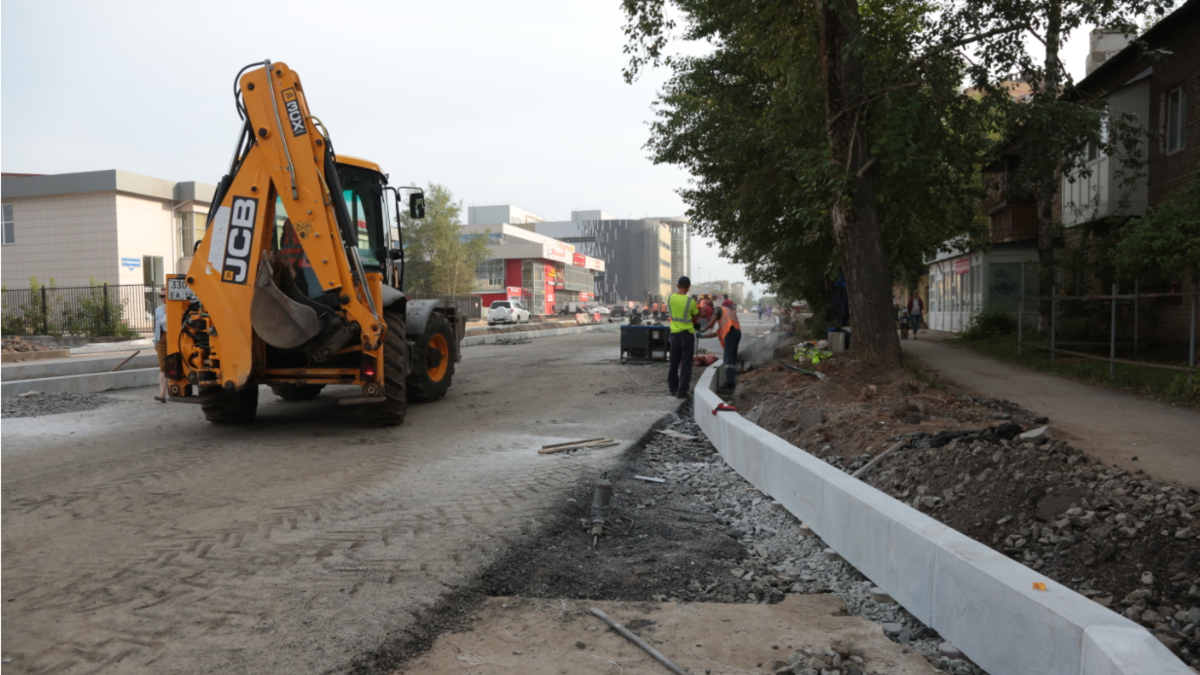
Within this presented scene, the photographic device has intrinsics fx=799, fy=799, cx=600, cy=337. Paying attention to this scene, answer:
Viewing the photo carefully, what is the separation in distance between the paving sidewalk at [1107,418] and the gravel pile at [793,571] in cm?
285

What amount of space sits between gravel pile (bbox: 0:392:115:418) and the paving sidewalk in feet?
40.9

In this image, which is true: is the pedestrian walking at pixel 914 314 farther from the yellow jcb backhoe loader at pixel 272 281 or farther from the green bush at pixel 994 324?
the yellow jcb backhoe loader at pixel 272 281

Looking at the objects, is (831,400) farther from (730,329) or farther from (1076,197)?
(1076,197)

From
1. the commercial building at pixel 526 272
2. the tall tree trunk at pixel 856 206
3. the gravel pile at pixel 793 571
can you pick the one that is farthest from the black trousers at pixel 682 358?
the commercial building at pixel 526 272

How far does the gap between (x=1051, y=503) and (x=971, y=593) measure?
4.87 feet

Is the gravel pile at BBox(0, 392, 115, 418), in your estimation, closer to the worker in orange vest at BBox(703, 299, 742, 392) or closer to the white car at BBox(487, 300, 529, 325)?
the worker in orange vest at BBox(703, 299, 742, 392)

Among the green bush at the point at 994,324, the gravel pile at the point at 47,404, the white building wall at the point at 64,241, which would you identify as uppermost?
the white building wall at the point at 64,241

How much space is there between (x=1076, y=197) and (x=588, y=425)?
1968 cm

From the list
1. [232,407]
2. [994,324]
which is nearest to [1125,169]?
[994,324]

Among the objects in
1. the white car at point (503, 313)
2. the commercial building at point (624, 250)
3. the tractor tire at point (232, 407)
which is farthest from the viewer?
the commercial building at point (624, 250)

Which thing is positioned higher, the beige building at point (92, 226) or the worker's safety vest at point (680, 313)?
the beige building at point (92, 226)

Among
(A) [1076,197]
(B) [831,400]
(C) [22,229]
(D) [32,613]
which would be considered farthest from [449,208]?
(D) [32,613]

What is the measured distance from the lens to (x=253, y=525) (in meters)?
5.23

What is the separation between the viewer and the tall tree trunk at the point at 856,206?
39.8 feet
